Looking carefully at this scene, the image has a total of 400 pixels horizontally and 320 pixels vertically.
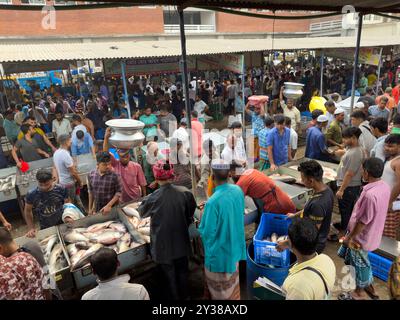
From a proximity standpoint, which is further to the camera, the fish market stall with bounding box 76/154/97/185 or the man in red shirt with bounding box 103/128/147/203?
the fish market stall with bounding box 76/154/97/185

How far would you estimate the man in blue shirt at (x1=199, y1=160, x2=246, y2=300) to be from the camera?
118 inches

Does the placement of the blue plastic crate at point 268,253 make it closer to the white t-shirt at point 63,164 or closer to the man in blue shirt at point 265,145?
the man in blue shirt at point 265,145

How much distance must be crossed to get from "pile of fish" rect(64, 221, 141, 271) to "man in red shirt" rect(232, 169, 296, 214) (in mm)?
1522

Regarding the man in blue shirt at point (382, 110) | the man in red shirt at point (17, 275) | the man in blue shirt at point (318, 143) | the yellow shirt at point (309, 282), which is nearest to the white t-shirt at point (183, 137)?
the man in blue shirt at point (318, 143)

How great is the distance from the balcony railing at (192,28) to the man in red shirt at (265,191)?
94.2 feet

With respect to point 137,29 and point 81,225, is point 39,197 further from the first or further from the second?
point 137,29

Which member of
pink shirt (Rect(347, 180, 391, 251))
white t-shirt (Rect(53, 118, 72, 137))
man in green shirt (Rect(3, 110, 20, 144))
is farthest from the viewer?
man in green shirt (Rect(3, 110, 20, 144))

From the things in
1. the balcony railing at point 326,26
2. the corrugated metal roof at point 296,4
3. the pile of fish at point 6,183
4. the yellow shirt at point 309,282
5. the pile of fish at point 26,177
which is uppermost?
the balcony railing at point 326,26

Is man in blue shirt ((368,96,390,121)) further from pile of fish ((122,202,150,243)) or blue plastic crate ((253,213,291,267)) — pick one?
pile of fish ((122,202,150,243))

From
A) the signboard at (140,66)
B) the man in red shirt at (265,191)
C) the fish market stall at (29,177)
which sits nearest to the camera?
the man in red shirt at (265,191)

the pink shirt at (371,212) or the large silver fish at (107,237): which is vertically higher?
the pink shirt at (371,212)

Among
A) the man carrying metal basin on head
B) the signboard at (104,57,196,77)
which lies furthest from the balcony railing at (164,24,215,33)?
the man carrying metal basin on head

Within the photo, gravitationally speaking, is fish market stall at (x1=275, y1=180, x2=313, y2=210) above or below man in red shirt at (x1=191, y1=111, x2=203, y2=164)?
below

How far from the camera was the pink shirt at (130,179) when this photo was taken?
15.3ft
